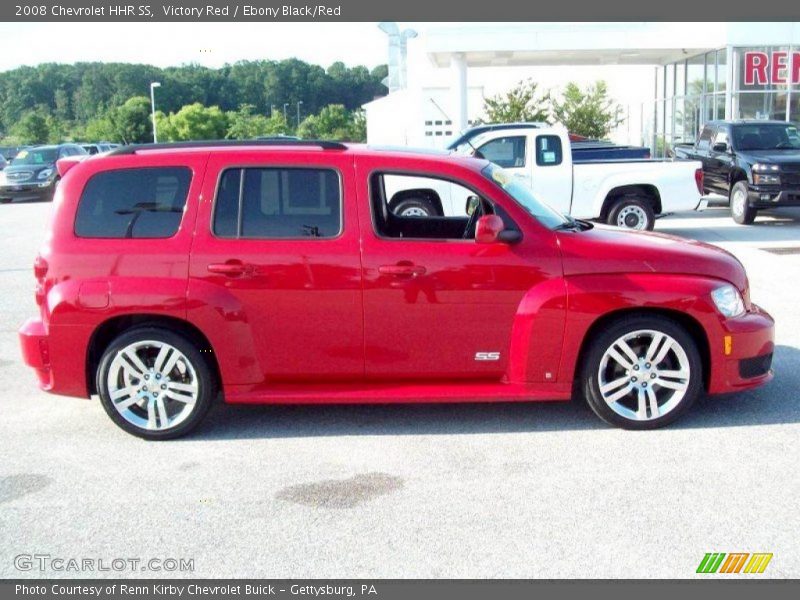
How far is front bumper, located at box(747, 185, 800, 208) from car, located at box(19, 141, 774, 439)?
1143 cm

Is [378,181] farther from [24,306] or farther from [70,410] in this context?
[24,306]

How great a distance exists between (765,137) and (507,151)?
6098 mm

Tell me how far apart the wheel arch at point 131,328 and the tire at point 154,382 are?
52mm

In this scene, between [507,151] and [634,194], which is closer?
[507,151]

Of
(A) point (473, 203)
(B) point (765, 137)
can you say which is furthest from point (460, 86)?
(A) point (473, 203)

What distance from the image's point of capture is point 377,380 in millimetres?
5676

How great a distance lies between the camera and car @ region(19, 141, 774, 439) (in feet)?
18.0

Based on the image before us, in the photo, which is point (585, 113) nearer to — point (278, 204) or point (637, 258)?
point (637, 258)

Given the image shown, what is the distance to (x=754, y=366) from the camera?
5742 millimetres

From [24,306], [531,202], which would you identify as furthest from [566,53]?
[531,202]

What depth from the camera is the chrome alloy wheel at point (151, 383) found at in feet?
18.3

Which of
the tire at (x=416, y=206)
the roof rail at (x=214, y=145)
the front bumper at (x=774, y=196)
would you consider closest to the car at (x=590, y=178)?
the front bumper at (x=774, y=196)

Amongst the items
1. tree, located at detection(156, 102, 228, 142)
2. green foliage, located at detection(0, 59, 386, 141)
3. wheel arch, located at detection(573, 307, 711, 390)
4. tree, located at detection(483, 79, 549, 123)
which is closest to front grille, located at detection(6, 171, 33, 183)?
tree, located at detection(483, 79, 549, 123)
